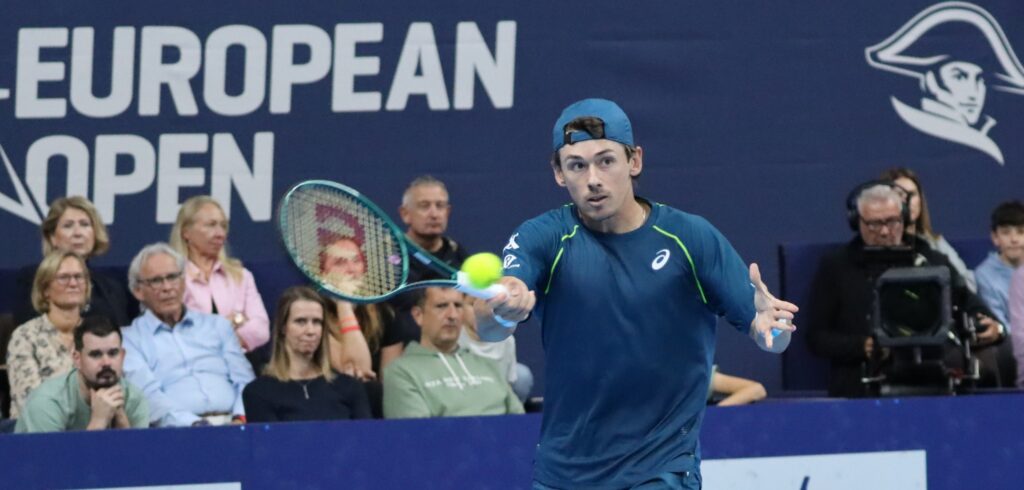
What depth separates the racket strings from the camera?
6.31 m

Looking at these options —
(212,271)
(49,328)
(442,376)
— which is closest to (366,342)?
(442,376)

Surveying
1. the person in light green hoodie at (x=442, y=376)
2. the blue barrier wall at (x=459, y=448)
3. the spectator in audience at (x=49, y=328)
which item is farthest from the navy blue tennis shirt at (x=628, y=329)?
the spectator in audience at (x=49, y=328)

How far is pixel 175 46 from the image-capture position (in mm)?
11000

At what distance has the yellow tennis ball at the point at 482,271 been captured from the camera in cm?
545

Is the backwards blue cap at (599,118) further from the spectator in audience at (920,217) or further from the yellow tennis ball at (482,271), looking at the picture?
the spectator in audience at (920,217)

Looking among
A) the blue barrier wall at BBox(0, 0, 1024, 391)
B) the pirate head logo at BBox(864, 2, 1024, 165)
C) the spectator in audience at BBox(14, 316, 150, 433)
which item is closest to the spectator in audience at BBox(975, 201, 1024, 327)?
the blue barrier wall at BBox(0, 0, 1024, 391)

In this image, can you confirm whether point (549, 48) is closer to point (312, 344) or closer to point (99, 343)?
point (312, 344)

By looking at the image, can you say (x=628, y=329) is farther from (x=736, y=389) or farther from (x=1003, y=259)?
(x=1003, y=259)

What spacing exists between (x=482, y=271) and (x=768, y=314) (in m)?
0.90

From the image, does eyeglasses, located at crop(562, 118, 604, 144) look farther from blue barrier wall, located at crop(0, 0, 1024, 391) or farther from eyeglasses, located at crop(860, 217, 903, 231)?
blue barrier wall, located at crop(0, 0, 1024, 391)

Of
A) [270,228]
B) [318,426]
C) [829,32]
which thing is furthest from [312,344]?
[829,32]

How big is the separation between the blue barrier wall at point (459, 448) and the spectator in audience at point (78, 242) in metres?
1.66

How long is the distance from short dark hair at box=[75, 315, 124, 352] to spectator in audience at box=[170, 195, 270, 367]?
1331 mm

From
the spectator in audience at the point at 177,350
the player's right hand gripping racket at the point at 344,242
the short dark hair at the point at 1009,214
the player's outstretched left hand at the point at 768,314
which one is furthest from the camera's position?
the short dark hair at the point at 1009,214
